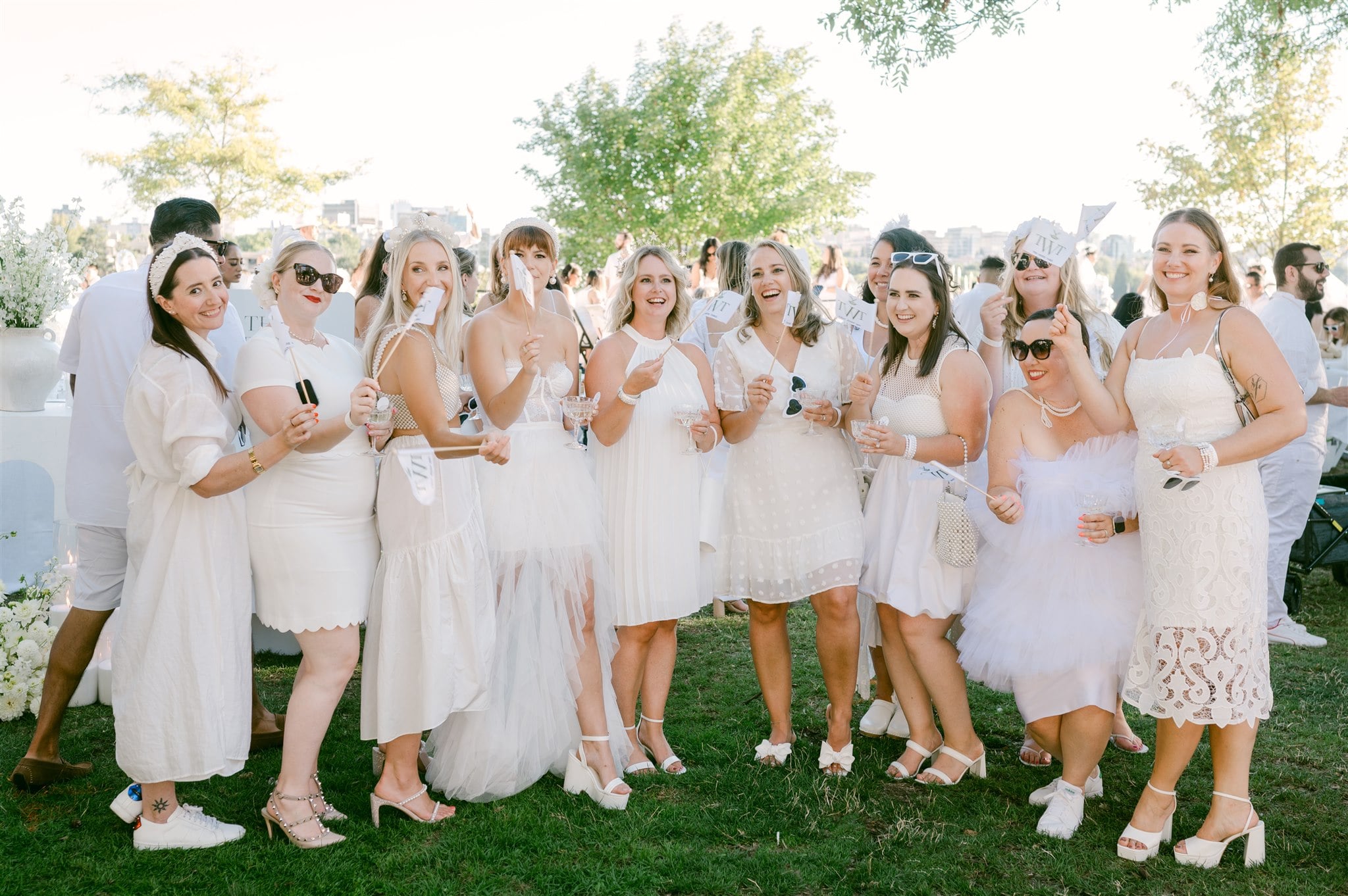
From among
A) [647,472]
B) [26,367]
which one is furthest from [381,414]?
[26,367]

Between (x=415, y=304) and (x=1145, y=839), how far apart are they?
10.8ft

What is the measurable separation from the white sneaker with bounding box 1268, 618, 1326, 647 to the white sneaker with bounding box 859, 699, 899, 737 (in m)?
3.11

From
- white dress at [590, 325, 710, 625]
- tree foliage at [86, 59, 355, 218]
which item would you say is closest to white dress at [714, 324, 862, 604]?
white dress at [590, 325, 710, 625]

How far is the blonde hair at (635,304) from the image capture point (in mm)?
4395

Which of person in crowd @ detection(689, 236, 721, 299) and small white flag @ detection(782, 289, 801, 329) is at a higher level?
person in crowd @ detection(689, 236, 721, 299)

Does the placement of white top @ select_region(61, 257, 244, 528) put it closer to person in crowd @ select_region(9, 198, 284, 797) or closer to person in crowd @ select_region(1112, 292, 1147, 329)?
person in crowd @ select_region(9, 198, 284, 797)

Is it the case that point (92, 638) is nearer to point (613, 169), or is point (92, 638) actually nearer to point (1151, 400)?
point (1151, 400)

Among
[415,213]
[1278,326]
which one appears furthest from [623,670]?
[1278,326]

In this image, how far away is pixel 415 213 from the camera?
3906mm

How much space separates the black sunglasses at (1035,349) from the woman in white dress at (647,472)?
1275 millimetres

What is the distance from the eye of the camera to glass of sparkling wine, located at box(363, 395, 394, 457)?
11.7ft

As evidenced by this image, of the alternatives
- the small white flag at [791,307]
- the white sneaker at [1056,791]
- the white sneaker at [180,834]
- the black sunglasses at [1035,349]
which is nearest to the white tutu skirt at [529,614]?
the white sneaker at [180,834]

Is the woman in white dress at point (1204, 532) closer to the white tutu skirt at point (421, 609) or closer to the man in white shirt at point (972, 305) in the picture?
the man in white shirt at point (972, 305)

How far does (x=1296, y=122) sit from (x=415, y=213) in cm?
1918
